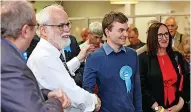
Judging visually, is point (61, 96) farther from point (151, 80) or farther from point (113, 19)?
point (151, 80)

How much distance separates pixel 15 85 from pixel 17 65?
7 centimetres

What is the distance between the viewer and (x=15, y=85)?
43.2 inches

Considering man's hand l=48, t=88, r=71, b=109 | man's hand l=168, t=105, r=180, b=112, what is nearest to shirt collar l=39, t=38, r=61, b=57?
man's hand l=48, t=88, r=71, b=109

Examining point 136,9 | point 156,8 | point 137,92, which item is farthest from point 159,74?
point 136,9

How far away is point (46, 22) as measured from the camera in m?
1.69

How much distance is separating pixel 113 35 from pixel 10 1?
3.33 feet

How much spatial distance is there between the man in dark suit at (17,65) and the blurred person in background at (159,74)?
138cm

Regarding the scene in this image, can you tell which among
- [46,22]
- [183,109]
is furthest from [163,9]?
[46,22]

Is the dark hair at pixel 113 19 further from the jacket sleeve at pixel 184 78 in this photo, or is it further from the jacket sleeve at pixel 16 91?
the jacket sleeve at pixel 16 91

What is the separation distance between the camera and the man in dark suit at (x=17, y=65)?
110 centimetres

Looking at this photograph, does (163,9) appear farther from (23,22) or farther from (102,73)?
(23,22)

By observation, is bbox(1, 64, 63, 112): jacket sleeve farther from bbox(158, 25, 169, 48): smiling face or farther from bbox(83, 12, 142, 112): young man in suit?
bbox(158, 25, 169, 48): smiling face

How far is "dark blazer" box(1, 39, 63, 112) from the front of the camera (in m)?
1.09

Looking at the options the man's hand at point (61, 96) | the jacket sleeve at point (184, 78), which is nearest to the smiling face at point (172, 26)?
the jacket sleeve at point (184, 78)
